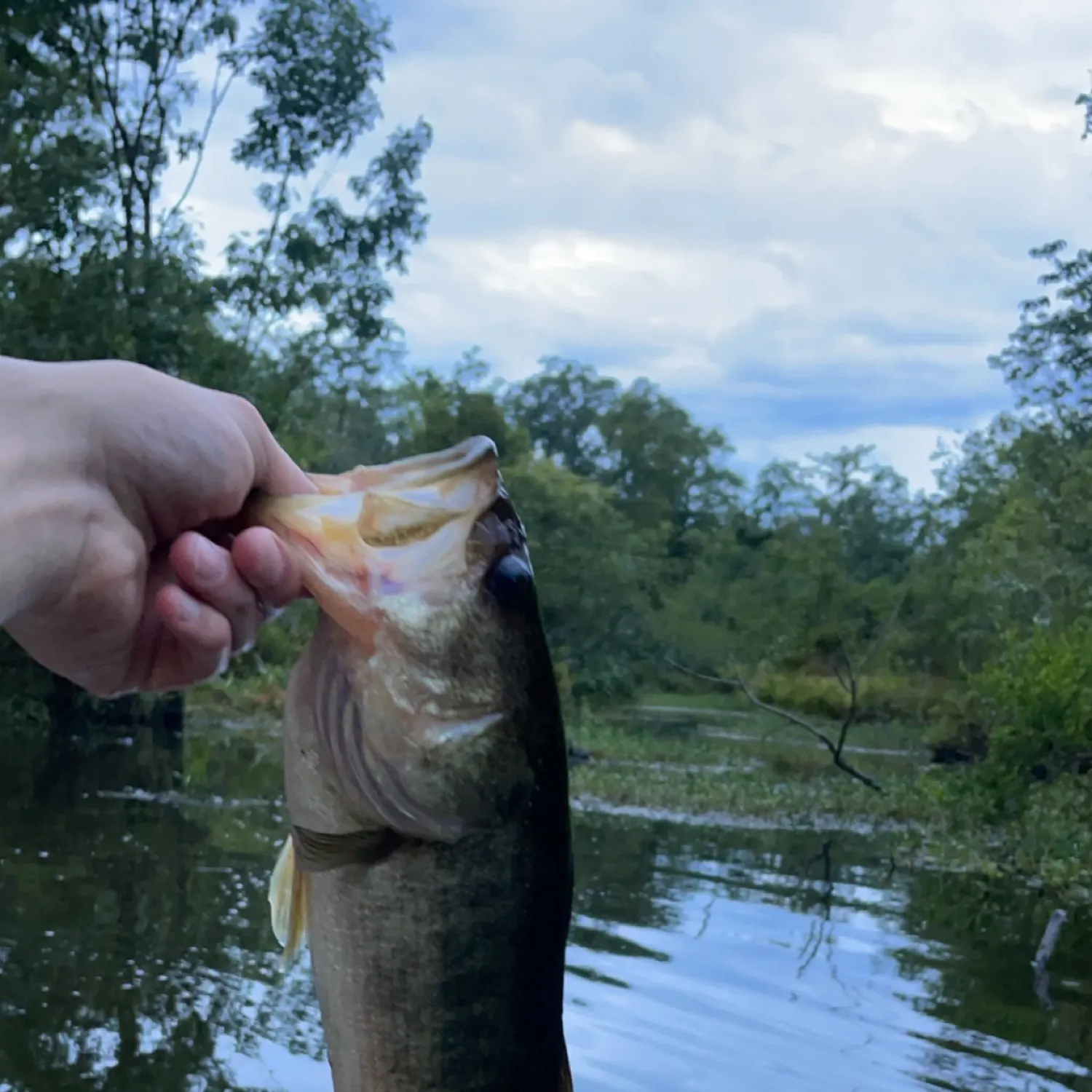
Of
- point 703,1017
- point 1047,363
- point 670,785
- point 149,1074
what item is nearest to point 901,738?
point 1047,363

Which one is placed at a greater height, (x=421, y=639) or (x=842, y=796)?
(x=421, y=639)

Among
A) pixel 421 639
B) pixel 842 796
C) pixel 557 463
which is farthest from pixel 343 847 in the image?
pixel 557 463

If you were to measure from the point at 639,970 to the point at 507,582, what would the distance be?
18.4 feet

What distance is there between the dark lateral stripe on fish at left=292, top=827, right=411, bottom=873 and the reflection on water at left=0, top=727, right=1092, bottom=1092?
3.78 metres

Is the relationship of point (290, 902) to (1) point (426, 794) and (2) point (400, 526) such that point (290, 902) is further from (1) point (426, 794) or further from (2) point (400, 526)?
(2) point (400, 526)

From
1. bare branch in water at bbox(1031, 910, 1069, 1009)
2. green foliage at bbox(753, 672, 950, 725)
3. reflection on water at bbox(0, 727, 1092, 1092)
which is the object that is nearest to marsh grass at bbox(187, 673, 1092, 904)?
green foliage at bbox(753, 672, 950, 725)

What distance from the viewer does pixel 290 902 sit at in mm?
1646

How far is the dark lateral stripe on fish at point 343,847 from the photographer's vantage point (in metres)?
1.50

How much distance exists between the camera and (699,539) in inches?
1005

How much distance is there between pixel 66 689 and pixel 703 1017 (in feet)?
39.0

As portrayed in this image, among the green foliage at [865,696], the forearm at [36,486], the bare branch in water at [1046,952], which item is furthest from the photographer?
the green foliage at [865,696]

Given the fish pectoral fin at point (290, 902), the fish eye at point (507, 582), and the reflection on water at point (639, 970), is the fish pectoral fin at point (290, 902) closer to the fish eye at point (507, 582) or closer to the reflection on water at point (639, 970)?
the fish eye at point (507, 582)

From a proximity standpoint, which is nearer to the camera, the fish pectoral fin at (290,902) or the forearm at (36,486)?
the forearm at (36,486)

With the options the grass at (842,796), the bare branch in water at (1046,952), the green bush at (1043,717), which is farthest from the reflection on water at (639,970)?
the green bush at (1043,717)
